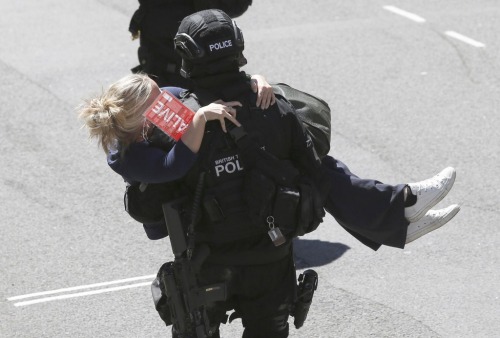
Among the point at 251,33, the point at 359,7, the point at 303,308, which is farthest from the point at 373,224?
the point at 359,7

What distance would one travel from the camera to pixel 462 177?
8180 mm

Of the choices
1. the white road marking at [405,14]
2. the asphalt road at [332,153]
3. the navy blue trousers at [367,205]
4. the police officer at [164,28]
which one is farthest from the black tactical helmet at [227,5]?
the white road marking at [405,14]

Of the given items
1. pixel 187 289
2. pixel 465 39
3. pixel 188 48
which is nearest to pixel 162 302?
pixel 187 289

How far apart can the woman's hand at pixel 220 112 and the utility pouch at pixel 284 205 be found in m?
0.34

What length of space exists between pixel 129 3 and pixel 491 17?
4288 mm

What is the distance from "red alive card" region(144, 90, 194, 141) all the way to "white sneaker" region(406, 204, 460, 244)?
1.37 m

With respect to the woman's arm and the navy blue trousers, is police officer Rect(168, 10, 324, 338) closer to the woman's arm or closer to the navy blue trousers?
the woman's arm

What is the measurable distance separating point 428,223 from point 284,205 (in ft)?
3.56

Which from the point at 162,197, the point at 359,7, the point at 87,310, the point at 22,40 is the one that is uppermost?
the point at 162,197

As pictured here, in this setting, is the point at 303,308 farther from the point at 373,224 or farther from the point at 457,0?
the point at 457,0

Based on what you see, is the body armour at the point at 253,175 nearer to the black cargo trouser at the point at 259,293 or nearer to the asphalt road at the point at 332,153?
the black cargo trouser at the point at 259,293

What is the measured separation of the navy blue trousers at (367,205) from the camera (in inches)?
198

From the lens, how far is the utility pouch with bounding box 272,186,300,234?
14.6 ft

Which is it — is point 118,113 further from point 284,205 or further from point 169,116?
point 284,205
